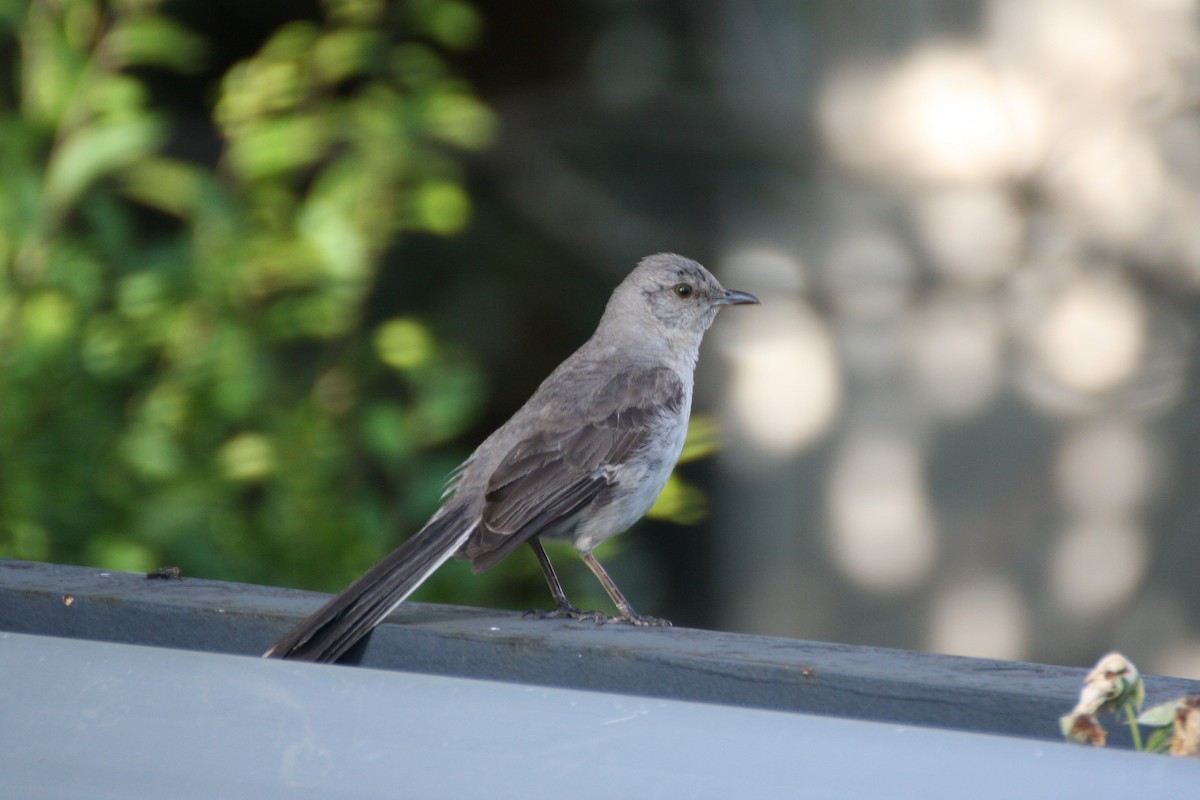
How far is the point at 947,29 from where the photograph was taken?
18.0ft

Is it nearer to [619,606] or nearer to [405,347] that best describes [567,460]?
[619,606]

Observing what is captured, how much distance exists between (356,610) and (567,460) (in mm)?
1001

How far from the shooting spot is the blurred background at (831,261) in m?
4.96

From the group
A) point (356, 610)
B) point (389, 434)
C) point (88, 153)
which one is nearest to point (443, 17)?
point (88, 153)

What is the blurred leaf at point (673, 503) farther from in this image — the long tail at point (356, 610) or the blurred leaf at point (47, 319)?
the blurred leaf at point (47, 319)

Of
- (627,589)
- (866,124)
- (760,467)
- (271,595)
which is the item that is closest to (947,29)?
(866,124)

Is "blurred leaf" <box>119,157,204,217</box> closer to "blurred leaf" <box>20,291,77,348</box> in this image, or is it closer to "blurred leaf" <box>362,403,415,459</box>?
"blurred leaf" <box>20,291,77,348</box>

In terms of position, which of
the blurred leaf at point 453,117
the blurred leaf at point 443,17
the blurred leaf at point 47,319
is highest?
the blurred leaf at point 443,17

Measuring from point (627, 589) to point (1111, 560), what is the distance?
181cm

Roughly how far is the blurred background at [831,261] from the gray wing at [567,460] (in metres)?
0.75

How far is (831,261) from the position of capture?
18.9ft

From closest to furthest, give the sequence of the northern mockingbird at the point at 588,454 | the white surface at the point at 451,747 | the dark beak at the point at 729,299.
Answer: the white surface at the point at 451,747
the northern mockingbird at the point at 588,454
the dark beak at the point at 729,299

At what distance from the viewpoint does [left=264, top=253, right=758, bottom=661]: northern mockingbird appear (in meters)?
2.93

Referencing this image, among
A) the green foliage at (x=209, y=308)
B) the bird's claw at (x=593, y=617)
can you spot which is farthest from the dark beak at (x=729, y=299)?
the bird's claw at (x=593, y=617)
